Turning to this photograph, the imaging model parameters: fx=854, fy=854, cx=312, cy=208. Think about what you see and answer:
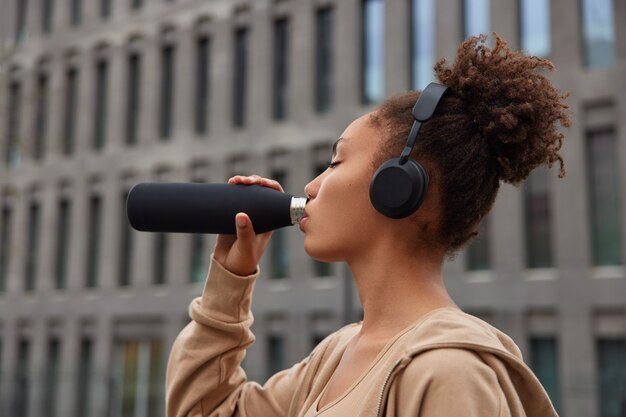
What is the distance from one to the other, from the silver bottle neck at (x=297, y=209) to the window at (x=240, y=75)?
23.1 metres

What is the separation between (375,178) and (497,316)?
58.5ft

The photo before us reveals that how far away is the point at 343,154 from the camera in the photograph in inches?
84.6

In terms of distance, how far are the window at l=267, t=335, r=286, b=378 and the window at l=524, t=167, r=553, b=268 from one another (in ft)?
23.9

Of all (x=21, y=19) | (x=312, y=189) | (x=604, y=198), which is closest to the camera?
(x=312, y=189)

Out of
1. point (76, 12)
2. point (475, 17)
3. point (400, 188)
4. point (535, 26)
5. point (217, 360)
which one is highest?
point (76, 12)

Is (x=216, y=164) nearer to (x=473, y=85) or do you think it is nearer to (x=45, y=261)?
(x=45, y=261)

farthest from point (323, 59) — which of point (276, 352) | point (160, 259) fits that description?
point (276, 352)

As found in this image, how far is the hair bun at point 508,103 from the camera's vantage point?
198 centimetres

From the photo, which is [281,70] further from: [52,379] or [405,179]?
[405,179]

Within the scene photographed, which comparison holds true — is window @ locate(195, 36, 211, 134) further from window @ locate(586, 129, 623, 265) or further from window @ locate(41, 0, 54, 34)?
window @ locate(586, 129, 623, 265)

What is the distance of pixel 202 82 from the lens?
1037 inches

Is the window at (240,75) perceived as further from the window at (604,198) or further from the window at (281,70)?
the window at (604,198)

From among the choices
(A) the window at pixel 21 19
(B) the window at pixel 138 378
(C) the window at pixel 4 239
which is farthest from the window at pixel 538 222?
(A) the window at pixel 21 19

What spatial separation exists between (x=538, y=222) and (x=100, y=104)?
16.2 meters
